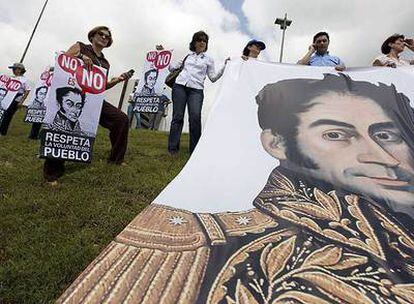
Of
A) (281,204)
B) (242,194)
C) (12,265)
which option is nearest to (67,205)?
(12,265)

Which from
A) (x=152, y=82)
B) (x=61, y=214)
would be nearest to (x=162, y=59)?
(x=152, y=82)

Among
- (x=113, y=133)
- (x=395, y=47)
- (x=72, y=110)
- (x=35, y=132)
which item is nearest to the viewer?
(x=72, y=110)

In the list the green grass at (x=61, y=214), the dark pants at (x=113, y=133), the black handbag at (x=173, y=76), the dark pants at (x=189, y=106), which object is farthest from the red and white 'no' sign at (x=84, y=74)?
the black handbag at (x=173, y=76)

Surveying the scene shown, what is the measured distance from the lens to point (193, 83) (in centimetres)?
602

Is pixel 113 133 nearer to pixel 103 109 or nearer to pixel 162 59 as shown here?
pixel 103 109

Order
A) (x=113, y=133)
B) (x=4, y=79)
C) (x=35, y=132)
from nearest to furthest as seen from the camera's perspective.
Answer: (x=113, y=133)
(x=35, y=132)
(x=4, y=79)

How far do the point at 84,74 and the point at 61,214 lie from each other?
1.66m

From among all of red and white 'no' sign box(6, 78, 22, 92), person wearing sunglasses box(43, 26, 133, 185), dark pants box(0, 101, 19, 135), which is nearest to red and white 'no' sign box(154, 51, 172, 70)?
red and white 'no' sign box(6, 78, 22, 92)

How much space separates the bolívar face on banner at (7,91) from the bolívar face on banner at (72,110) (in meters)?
5.31

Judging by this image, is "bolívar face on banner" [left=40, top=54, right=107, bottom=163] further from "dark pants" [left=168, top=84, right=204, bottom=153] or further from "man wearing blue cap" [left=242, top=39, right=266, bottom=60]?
"man wearing blue cap" [left=242, top=39, right=266, bottom=60]

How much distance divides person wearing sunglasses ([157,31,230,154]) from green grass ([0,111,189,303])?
1.77 feet

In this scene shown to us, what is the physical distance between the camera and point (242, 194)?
2938 mm

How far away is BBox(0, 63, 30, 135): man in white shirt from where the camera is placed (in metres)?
9.05

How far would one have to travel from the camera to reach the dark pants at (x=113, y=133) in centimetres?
448
